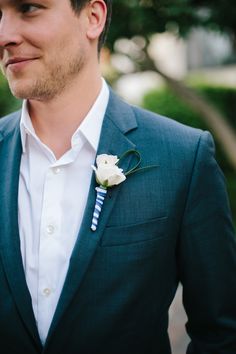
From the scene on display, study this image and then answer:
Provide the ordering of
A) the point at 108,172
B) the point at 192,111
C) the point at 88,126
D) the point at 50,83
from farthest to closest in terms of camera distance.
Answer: the point at 192,111, the point at 88,126, the point at 50,83, the point at 108,172

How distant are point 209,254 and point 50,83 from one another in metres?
0.90

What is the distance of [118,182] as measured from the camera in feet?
6.52

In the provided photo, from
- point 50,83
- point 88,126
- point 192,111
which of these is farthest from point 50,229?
point 192,111

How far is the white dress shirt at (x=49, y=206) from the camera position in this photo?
1.97 m

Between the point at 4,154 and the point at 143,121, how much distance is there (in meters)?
0.59

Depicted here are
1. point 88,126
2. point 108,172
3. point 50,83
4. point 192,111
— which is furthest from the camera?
point 192,111

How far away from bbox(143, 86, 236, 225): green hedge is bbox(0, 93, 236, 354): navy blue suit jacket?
822 centimetres

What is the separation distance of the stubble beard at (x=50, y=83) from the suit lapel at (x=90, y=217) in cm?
22

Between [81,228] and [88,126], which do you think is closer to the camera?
[81,228]

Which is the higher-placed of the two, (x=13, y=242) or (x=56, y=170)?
(x=56, y=170)

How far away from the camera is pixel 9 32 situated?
198 centimetres

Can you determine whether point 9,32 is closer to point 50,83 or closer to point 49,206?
point 50,83

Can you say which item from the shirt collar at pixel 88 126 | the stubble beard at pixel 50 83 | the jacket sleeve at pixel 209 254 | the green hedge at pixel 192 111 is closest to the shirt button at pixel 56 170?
the shirt collar at pixel 88 126

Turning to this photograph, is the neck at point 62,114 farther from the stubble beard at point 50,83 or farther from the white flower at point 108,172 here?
the white flower at point 108,172
